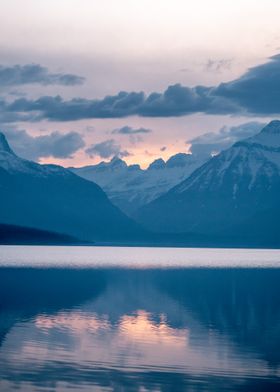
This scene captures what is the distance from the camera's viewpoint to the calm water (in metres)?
52.1

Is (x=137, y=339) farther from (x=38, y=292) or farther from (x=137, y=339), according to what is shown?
(x=38, y=292)

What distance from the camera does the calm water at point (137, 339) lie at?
5209 cm

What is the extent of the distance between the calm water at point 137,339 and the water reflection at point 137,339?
0.07 m

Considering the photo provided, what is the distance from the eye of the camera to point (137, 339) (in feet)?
230

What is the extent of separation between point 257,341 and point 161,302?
3429cm

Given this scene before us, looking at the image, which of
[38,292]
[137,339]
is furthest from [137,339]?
[38,292]

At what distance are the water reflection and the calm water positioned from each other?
7 cm

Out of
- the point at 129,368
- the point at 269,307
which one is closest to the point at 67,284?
the point at 269,307

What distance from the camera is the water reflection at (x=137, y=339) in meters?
52.2

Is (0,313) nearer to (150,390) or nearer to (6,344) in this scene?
(6,344)

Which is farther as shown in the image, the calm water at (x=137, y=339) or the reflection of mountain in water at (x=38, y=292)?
the reflection of mountain in water at (x=38, y=292)

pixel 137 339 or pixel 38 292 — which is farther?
pixel 38 292

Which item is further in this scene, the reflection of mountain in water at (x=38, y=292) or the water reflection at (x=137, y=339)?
the reflection of mountain in water at (x=38, y=292)

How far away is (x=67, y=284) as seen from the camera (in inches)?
5153
